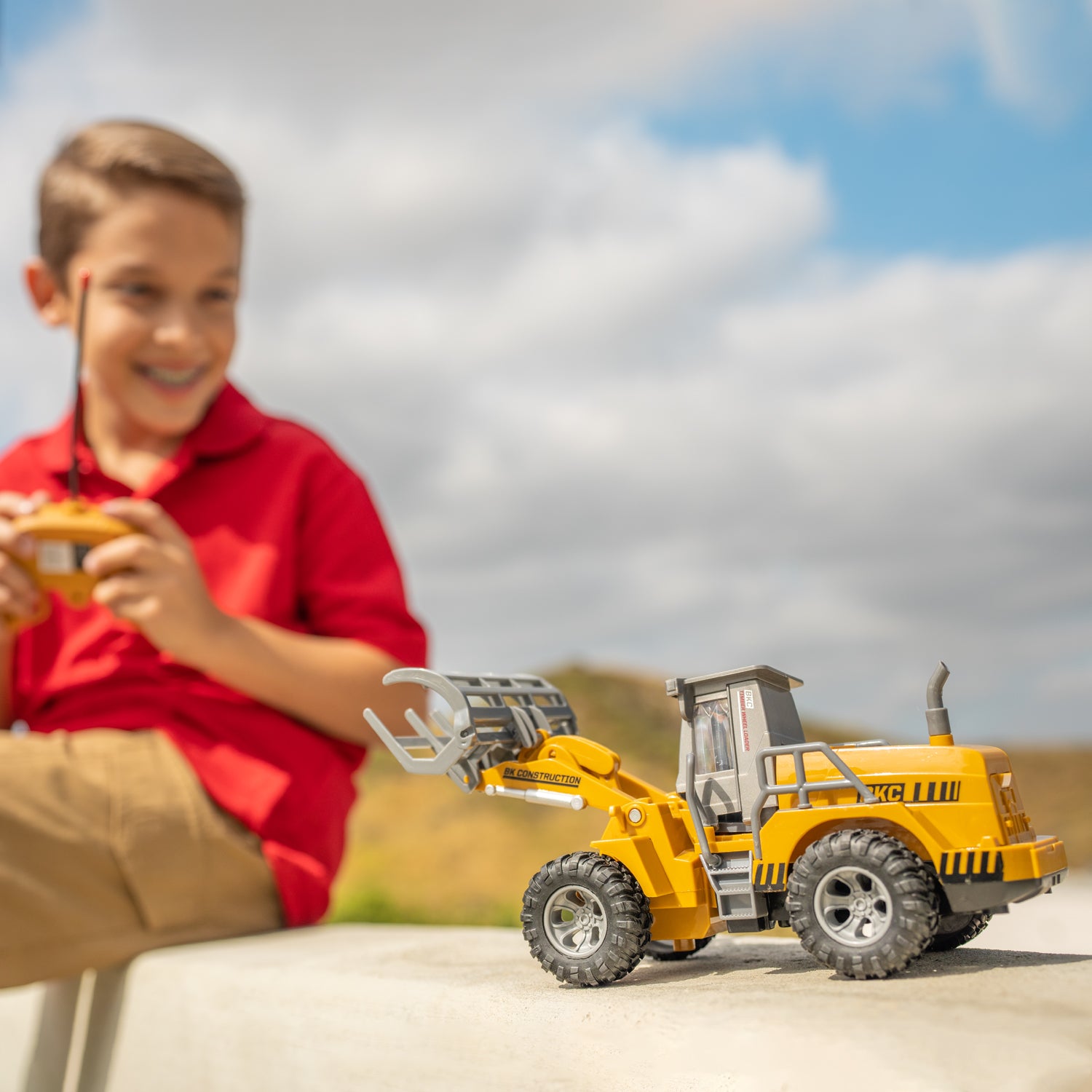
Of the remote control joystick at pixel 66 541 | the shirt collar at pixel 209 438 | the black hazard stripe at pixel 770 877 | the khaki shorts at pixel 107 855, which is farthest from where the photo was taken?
the shirt collar at pixel 209 438

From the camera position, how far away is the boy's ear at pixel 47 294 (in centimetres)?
238

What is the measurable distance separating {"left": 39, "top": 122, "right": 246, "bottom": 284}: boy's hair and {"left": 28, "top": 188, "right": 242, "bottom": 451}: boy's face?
0.02 m

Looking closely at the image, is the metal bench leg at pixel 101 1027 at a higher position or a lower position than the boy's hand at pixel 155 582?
lower

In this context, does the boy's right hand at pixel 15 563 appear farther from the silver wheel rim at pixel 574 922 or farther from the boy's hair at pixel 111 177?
the silver wheel rim at pixel 574 922

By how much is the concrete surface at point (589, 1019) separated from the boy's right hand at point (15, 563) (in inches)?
26.9

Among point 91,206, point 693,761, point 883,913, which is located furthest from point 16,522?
point 883,913

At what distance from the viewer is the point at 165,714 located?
7.32 feet

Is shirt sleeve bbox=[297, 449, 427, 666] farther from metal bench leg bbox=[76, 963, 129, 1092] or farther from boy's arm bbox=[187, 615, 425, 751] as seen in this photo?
metal bench leg bbox=[76, 963, 129, 1092]

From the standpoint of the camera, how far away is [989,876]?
1255 mm

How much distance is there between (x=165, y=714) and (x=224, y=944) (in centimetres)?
45

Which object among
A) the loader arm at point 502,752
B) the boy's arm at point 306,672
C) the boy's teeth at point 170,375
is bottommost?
the loader arm at point 502,752

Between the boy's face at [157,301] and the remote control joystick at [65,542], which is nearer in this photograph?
the remote control joystick at [65,542]

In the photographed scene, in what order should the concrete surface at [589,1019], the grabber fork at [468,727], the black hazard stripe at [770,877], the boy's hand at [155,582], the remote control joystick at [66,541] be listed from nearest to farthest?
the concrete surface at [589,1019], the black hazard stripe at [770,877], the grabber fork at [468,727], the remote control joystick at [66,541], the boy's hand at [155,582]

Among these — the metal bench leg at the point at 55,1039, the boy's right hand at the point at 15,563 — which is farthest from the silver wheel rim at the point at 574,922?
the metal bench leg at the point at 55,1039
